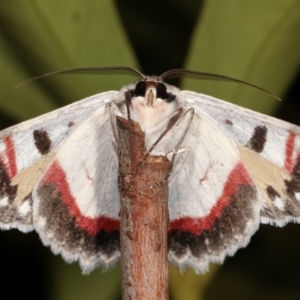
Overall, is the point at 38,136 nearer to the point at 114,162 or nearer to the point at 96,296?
the point at 114,162

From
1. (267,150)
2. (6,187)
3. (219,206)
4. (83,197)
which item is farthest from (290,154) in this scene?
(6,187)

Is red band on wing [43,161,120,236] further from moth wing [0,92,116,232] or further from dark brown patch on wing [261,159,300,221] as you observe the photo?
dark brown patch on wing [261,159,300,221]

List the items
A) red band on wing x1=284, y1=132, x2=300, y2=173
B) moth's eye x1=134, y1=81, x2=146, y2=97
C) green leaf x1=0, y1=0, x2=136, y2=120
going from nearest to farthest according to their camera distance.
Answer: moth's eye x1=134, y1=81, x2=146, y2=97 < red band on wing x1=284, y1=132, x2=300, y2=173 < green leaf x1=0, y1=0, x2=136, y2=120

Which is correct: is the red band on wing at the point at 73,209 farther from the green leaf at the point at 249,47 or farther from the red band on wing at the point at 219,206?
the green leaf at the point at 249,47

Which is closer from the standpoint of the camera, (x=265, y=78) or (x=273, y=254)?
(x=265, y=78)

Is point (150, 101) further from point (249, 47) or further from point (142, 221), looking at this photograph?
point (249, 47)

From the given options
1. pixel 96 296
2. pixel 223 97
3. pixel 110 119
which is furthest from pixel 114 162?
pixel 96 296

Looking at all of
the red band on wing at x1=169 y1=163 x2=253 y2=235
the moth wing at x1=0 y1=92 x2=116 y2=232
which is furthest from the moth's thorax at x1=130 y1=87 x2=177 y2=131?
the red band on wing at x1=169 y1=163 x2=253 y2=235
